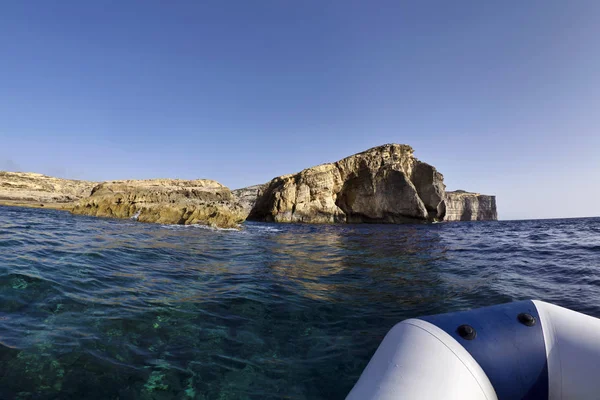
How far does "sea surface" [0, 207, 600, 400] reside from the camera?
276 cm

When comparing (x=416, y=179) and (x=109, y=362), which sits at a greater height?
(x=416, y=179)

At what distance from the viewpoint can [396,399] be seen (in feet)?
5.58

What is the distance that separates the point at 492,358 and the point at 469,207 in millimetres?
107490

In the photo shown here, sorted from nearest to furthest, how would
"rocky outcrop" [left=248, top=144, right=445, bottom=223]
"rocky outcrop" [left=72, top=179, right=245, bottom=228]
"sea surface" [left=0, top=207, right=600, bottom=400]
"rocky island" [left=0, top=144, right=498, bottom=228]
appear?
"sea surface" [left=0, top=207, right=600, bottom=400]
"rocky outcrop" [left=72, top=179, right=245, bottom=228]
"rocky island" [left=0, top=144, right=498, bottom=228]
"rocky outcrop" [left=248, top=144, right=445, bottom=223]

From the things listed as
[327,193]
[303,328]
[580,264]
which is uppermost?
[327,193]

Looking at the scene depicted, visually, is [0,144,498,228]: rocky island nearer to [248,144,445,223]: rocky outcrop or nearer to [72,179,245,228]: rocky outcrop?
[248,144,445,223]: rocky outcrop

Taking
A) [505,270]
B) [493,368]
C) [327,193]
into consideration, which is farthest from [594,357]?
[327,193]

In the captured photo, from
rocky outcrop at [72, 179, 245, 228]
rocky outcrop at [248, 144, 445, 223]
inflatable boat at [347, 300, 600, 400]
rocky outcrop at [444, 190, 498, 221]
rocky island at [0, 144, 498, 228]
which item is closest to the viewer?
inflatable boat at [347, 300, 600, 400]

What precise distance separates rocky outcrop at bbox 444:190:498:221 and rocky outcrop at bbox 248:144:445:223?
4141 cm

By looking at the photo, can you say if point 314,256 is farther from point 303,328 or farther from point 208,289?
point 303,328

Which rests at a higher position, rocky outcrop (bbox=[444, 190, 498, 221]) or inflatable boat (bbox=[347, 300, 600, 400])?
rocky outcrop (bbox=[444, 190, 498, 221])

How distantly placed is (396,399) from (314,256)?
376 inches

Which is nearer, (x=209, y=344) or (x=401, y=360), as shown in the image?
(x=401, y=360)

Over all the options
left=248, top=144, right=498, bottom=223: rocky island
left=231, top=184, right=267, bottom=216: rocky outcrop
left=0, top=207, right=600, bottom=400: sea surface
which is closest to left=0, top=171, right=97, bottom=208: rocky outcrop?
left=231, top=184, right=267, bottom=216: rocky outcrop
